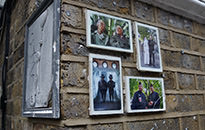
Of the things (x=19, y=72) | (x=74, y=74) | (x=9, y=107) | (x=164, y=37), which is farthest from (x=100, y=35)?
(x=9, y=107)

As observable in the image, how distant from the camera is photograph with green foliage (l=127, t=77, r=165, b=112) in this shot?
121 centimetres

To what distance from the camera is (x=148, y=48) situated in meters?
1.37

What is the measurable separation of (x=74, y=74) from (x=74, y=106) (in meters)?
0.16

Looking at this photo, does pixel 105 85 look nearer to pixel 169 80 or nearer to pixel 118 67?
pixel 118 67

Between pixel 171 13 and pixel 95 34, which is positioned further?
pixel 171 13

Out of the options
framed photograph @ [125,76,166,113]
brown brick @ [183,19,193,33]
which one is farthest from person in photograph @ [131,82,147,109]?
brown brick @ [183,19,193,33]

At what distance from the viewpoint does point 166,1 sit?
1.50m

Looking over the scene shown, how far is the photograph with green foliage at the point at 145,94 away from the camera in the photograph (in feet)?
3.96

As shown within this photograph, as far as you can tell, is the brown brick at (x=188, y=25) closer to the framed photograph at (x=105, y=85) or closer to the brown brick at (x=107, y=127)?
the framed photograph at (x=105, y=85)

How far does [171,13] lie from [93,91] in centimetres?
96

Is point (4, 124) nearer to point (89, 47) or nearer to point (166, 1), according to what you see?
point (89, 47)

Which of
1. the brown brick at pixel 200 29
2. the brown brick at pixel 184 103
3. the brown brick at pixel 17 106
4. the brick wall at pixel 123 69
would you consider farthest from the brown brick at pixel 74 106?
the brown brick at pixel 200 29

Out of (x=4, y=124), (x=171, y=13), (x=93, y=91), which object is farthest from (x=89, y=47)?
(x=4, y=124)

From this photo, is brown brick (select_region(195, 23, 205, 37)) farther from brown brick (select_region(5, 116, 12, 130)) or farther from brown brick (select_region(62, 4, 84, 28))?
brown brick (select_region(5, 116, 12, 130))
